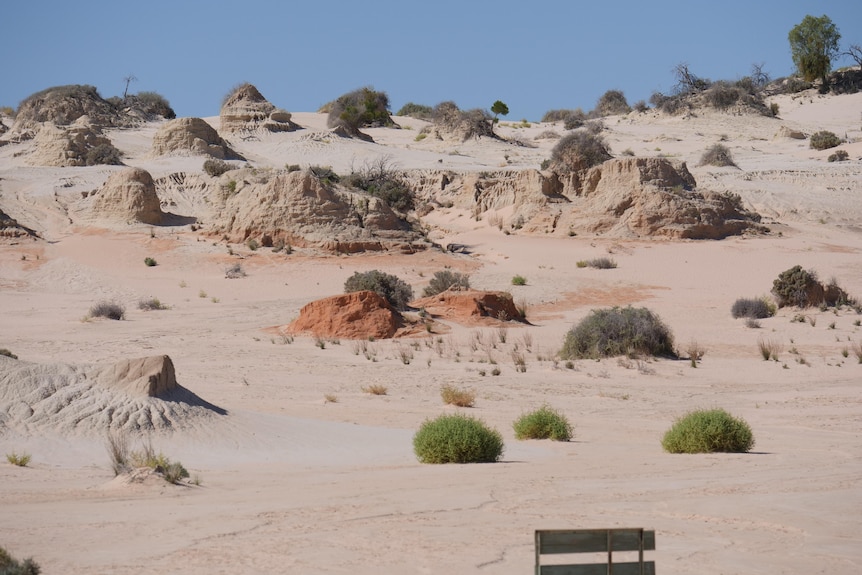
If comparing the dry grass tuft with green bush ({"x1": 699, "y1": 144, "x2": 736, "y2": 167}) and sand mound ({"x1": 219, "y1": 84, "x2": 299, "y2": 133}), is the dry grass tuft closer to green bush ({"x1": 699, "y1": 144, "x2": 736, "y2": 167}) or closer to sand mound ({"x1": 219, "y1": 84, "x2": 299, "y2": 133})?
green bush ({"x1": 699, "y1": 144, "x2": 736, "y2": 167})

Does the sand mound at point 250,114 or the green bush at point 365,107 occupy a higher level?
the green bush at point 365,107

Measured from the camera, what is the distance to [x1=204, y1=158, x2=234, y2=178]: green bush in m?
42.7

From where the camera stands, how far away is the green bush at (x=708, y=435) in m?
11.8

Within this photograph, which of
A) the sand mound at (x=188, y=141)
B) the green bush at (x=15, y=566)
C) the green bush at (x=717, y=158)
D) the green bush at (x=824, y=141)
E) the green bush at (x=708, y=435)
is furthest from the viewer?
the green bush at (x=824, y=141)

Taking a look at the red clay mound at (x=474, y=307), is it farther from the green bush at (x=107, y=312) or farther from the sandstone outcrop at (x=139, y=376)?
the sandstone outcrop at (x=139, y=376)

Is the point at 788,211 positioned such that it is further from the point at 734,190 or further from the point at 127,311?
the point at 127,311

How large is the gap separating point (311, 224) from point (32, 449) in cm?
2374

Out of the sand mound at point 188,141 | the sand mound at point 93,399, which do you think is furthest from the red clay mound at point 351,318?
the sand mound at point 188,141

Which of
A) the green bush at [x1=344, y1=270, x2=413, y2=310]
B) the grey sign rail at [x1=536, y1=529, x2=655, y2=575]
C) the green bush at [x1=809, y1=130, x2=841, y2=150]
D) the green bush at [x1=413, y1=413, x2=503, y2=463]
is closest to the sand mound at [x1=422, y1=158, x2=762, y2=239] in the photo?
the green bush at [x1=344, y1=270, x2=413, y2=310]

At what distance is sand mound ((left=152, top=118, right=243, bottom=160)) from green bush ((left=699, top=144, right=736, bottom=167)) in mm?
21541

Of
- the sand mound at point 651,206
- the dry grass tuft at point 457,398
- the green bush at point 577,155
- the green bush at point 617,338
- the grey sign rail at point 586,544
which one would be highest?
the green bush at point 577,155

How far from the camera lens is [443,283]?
91.4 ft

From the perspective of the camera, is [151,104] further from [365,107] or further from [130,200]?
[130,200]

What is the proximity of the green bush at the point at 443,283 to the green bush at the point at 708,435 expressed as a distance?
612 inches
